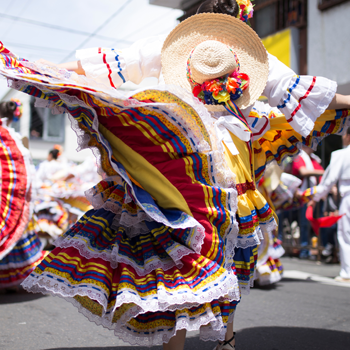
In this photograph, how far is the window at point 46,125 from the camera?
20141mm

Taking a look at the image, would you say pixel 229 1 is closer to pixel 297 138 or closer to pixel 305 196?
pixel 297 138

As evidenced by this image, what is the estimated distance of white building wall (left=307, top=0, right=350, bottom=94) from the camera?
8.78 meters

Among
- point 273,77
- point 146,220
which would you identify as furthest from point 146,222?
point 273,77

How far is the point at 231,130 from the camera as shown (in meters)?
2.07

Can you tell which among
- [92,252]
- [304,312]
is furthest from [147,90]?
[304,312]

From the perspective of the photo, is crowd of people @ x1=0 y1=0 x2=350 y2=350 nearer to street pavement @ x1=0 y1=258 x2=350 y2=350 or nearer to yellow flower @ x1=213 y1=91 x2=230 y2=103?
yellow flower @ x1=213 y1=91 x2=230 y2=103

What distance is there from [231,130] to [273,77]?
0.39 meters

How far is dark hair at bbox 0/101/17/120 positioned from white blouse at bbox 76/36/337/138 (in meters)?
2.17

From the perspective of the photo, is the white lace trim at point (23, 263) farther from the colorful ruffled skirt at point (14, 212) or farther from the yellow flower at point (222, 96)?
the yellow flower at point (222, 96)

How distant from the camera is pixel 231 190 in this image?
192 cm

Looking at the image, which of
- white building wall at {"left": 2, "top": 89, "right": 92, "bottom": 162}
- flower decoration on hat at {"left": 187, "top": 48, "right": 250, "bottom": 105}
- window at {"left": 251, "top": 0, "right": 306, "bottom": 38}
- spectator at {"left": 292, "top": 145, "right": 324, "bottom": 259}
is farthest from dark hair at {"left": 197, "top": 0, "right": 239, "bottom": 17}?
white building wall at {"left": 2, "top": 89, "right": 92, "bottom": 162}

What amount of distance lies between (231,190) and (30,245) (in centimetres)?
267

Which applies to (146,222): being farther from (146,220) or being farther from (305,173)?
(305,173)

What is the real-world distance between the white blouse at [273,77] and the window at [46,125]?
1866cm
